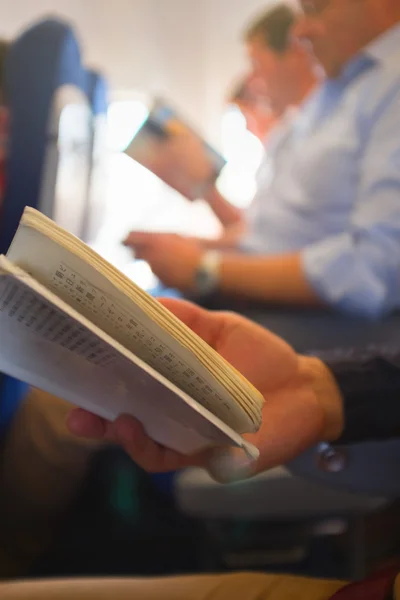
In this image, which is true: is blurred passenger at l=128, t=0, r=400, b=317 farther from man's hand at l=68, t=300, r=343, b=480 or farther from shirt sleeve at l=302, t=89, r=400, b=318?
man's hand at l=68, t=300, r=343, b=480

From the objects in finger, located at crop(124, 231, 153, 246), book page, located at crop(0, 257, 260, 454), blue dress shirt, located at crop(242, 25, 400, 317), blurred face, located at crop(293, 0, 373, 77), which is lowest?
book page, located at crop(0, 257, 260, 454)

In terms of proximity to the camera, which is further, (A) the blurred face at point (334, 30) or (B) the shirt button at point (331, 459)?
(A) the blurred face at point (334, 30)

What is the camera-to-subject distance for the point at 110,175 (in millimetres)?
1147

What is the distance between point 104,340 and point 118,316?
16 mm

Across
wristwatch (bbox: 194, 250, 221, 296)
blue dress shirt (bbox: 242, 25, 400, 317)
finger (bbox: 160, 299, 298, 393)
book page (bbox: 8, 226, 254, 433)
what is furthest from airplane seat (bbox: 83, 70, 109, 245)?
book page (bbox: 8, 226, 254, 433)

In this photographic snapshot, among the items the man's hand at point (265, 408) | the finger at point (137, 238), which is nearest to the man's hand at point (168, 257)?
the finger at point (137, 238)

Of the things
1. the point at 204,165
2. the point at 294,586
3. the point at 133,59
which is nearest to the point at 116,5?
the point at 133,59

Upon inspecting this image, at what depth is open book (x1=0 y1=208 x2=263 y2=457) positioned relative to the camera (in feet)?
0.82

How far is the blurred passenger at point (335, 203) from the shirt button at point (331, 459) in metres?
0.29

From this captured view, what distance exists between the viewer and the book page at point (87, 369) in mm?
252

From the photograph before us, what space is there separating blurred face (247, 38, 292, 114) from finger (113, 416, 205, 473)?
106cm

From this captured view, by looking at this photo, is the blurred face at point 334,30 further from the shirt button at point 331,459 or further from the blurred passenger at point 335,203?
the shirt button at point 331,459

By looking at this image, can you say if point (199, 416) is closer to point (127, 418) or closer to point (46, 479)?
point (127, 418)

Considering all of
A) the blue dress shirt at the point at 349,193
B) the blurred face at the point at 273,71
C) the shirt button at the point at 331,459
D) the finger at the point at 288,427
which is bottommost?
the shirt button at the point at 331,459
